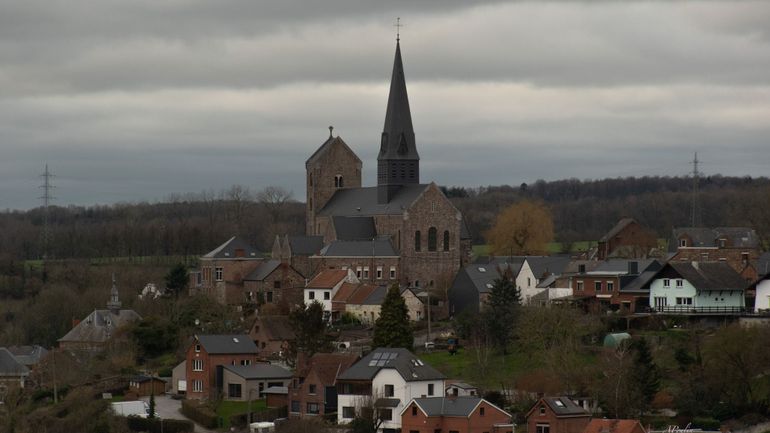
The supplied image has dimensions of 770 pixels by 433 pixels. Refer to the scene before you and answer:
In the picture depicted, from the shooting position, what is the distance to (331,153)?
8781cm

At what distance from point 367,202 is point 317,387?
28885 mm

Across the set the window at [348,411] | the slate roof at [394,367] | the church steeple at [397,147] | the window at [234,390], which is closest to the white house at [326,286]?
the church steeple at [397,147]

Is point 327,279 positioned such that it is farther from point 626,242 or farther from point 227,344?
point 626,242

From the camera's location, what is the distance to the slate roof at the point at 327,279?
2972 inches

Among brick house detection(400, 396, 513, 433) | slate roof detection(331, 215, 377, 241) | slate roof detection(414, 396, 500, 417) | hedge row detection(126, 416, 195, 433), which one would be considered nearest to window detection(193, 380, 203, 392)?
hedge row detection(126, 416, 195, 433)

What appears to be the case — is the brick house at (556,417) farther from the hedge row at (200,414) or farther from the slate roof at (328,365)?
the hedge row at (200,414)

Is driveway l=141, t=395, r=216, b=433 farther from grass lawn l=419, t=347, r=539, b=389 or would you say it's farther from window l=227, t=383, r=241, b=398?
grass lawn l=419, t=347, r=539, b=389

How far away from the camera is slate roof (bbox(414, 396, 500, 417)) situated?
50.3m

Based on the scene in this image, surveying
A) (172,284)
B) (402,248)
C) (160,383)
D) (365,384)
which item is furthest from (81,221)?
(365,384)

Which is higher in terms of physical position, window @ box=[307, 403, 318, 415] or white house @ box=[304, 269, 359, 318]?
white house @ box=[304, 269, 359, 318]

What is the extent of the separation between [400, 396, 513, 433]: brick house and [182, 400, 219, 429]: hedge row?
7.67 m

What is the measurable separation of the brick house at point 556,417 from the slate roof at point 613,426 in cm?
90

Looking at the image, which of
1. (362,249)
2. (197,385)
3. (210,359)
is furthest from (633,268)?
(197,385)

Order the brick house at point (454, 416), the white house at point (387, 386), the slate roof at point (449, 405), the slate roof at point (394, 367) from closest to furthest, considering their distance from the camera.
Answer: the brick house at point (454, 416) → the slate roof at point (449, 405) → the white house at point (387, 386) → the slate roof at point (394, 367)
